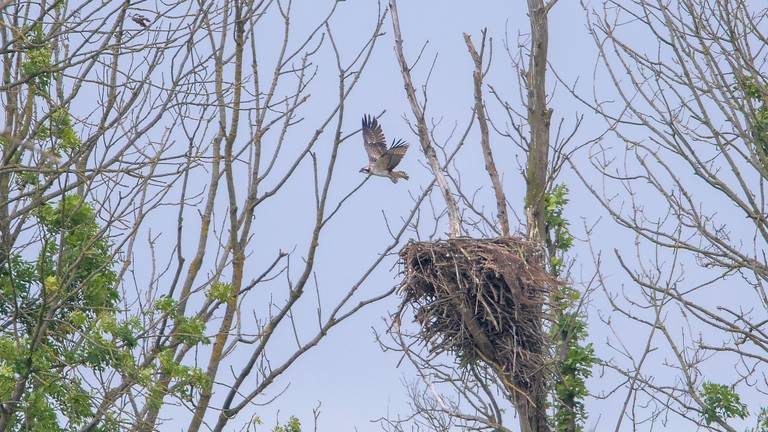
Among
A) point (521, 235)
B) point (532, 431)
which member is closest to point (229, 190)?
point (521, 235)

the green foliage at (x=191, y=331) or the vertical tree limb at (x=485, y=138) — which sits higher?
the vertical tree limb at (x=485, y=138)

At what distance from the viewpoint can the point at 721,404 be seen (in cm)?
1123

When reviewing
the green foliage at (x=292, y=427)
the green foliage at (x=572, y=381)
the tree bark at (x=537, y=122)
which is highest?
the tree bark at (x=537, y=122)

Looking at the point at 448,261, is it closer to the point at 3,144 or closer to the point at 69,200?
the point at 69,200

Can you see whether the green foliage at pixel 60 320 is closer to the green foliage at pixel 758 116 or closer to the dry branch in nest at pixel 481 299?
the dry branch in nest at pixel 481 299

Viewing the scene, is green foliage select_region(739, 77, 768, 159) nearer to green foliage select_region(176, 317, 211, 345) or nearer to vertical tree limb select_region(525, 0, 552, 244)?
vertical tree limb select_region(525, 0, 552, 244)

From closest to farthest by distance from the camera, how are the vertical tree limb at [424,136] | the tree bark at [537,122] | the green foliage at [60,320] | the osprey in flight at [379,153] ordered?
the green foliage at [60,320]
the vertical tree limb at [424,136]
the tree bark at [537,122]
the osprey in flight at [379,153]

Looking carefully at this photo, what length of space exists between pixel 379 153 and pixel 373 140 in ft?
0.75

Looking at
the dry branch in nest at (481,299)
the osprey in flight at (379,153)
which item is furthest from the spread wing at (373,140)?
the dry branch in nest at (481,299)

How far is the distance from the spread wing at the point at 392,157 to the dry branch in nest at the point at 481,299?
3.85m

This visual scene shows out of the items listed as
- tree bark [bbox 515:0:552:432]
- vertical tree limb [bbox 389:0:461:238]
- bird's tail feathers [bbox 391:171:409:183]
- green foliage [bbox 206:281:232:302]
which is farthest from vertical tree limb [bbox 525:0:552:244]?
green foliage [bbox 206:281:232:302]

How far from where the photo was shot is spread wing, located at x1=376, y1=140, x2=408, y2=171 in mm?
12922

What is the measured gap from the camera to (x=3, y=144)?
8570mm

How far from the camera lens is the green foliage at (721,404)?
11203mm
